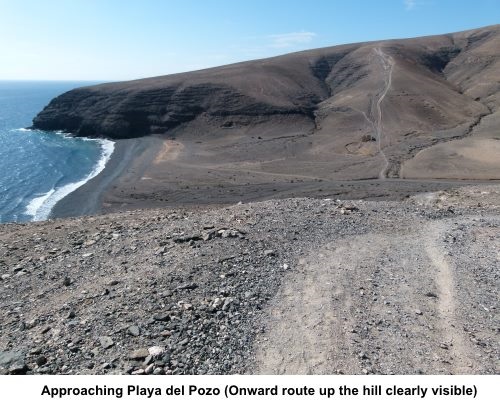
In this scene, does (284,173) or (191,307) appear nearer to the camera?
(191,307)

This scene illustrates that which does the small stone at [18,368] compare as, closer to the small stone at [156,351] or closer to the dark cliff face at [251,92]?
the small stone at [156,351]

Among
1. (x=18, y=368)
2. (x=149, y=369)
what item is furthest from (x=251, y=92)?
(x=149, y=369)

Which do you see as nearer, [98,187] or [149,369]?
[149,369]

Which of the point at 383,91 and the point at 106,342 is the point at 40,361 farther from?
the point at 383,91

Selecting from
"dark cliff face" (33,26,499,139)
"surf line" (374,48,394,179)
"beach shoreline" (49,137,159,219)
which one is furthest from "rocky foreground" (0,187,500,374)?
"dark cliff face" (33,26,499,139)

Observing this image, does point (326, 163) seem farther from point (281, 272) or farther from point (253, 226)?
point (281, 272)
